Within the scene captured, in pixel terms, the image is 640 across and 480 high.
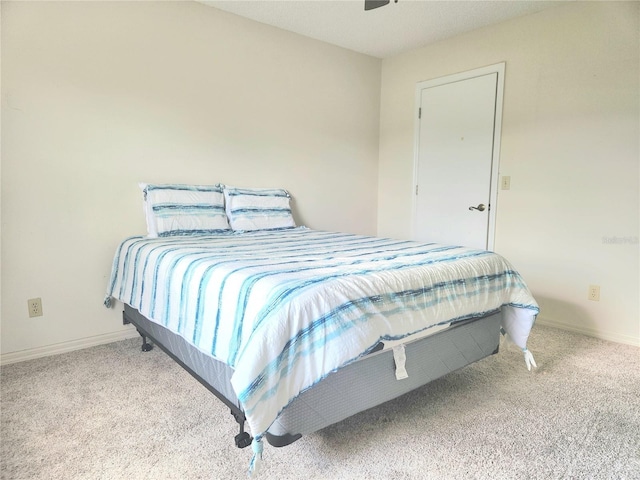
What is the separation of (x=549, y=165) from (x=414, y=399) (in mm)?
2151

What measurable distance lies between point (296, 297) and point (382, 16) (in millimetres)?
2729

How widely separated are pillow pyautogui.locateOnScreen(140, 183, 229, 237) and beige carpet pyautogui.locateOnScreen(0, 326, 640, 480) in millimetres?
856

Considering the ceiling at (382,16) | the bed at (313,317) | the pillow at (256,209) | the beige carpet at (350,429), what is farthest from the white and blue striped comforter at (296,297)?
the ceiling at (382,16)

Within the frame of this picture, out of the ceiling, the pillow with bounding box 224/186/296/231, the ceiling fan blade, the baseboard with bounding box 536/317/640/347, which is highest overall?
the ceiling

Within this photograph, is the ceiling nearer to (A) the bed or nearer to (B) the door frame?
(B) the door frame

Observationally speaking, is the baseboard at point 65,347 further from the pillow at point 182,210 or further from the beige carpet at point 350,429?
the pillow at point 182,210

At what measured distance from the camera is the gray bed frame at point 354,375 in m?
1.39

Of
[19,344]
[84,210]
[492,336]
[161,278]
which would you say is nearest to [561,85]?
[492,336]

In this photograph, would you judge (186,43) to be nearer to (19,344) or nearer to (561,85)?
(19,344)

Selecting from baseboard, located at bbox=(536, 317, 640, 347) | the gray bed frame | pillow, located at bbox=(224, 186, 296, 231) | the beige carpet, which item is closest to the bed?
the gray bed frame

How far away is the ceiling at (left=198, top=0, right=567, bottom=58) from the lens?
296 cm

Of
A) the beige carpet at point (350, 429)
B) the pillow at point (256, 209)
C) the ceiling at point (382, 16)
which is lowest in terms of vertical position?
the beige carpet at point (350, 429)

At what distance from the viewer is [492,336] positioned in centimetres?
215

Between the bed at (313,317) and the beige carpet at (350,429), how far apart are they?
0.53 feet
